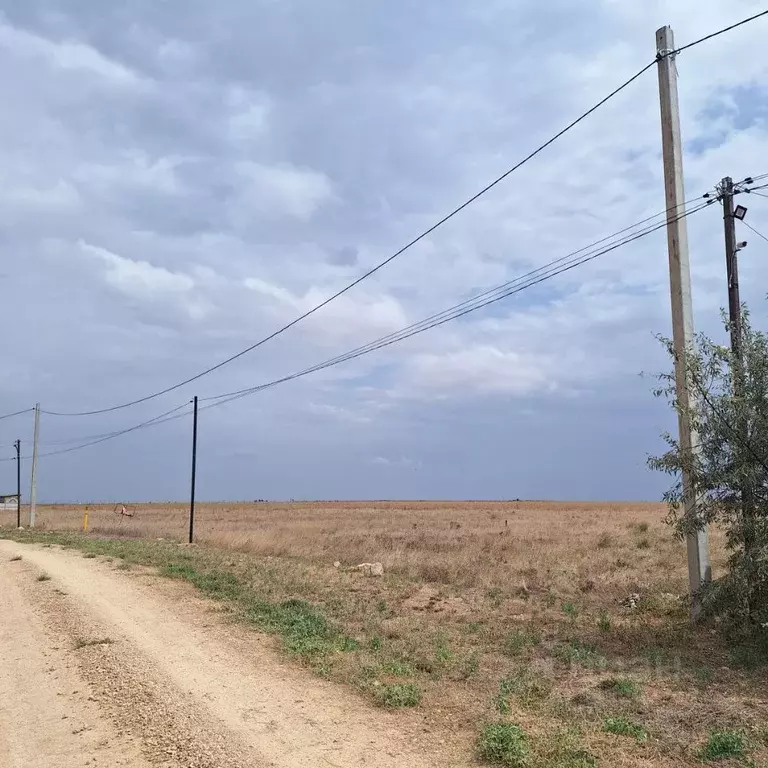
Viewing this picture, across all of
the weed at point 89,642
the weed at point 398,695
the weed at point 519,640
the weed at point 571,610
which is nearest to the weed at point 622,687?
the weed at point 519,640

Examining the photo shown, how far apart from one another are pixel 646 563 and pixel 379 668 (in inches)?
547

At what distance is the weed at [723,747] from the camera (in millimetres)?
5743

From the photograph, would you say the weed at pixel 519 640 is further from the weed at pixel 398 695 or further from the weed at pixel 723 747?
the weed at pixel 723 747

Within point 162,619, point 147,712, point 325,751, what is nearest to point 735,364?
point 325,751

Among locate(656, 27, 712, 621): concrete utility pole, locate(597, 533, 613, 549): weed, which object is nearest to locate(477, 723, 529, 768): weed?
locate(656, 27, 712, 621): concrete utility pole

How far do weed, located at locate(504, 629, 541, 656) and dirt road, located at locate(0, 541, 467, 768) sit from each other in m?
2.85

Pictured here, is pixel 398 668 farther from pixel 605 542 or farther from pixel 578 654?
pixel 605 542

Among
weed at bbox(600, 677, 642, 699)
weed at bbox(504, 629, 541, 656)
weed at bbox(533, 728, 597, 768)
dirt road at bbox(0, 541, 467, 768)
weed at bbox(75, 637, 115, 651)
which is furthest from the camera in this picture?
weed at bbox(75, 637, 115, 651)

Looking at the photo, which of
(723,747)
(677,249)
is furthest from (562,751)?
(677,249)

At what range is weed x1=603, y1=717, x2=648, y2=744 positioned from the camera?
6.23 m

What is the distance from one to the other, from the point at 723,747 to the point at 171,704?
521 cm

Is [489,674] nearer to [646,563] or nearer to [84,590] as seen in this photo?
[84,590]

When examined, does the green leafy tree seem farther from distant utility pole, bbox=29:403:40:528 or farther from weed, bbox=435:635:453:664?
distant utility pole, bbox=29:403:40:528

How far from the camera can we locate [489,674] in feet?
28.0
